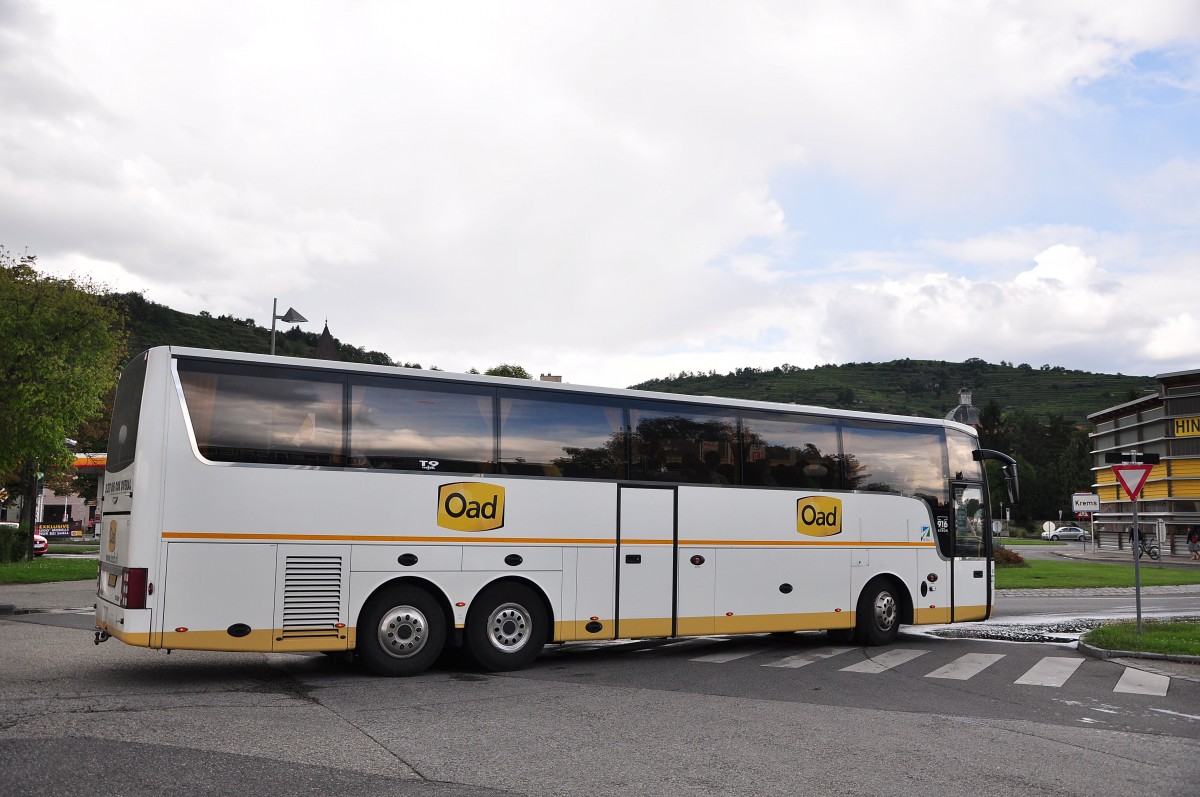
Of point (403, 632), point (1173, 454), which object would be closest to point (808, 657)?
point (403, 632)

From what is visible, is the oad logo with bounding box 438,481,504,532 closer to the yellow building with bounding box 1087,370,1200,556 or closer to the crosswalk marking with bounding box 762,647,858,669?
the crosswalk marking with bounding box 762,647,858,669

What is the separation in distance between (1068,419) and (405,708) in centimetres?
14775

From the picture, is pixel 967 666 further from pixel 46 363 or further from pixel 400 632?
pixel 46 363

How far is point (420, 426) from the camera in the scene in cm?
1162

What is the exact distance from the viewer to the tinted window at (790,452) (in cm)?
1438

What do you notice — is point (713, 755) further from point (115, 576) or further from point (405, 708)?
point (115, 576)

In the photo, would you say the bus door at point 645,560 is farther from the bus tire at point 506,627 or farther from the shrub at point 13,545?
the shrub at point 13,545

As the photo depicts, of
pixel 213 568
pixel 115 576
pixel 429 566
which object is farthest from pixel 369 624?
pixel 115 576

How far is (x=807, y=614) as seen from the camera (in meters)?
14.8

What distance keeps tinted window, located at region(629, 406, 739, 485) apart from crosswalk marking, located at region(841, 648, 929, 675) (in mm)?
2833

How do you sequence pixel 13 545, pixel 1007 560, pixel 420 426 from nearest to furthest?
pixel 420 426 → pixel 13 545 → pixel 1007 560

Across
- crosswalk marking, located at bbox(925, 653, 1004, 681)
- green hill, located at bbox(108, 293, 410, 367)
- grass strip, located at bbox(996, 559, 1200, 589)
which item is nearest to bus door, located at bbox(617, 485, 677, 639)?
crosswalk marking, located at bbox(925, 653, 1004, 681)

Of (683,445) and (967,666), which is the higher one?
(683,445)

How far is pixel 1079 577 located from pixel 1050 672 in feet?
79.4
